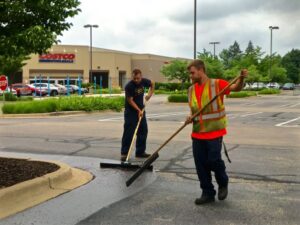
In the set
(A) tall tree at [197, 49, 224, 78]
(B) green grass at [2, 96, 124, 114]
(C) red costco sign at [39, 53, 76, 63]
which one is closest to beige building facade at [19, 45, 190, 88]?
(C) red costco sign at [39, 53, 76, 63]

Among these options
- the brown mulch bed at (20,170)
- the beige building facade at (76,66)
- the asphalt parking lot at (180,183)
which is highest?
the beige building facade at (76,66)

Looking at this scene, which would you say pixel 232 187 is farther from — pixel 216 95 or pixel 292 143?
pixel 292 143

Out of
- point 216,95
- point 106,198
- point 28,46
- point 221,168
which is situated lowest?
point 106,198

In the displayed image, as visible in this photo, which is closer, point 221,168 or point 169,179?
point 221,168

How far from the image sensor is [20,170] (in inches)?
302

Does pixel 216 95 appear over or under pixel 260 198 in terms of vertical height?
over

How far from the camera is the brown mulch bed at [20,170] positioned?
6.98 metres

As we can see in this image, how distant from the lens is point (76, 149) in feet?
37.5

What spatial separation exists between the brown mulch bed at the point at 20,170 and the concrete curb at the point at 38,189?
0.63 ft

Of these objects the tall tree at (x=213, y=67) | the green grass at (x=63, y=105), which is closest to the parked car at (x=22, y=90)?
the tall tree at (x=213, y=67)

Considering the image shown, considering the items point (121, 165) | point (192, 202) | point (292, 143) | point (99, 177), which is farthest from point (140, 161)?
point (292, 143)

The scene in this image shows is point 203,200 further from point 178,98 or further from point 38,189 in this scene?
point 178,98

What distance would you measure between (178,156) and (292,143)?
148 inches

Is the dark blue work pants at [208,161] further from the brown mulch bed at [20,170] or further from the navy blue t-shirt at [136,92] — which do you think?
the navy blue t-shirt at [136,92]
